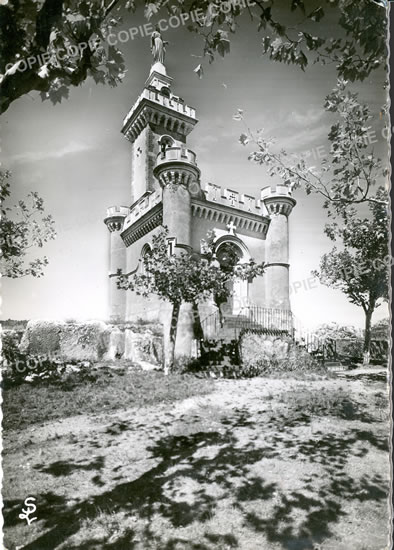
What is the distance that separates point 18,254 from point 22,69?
180cm

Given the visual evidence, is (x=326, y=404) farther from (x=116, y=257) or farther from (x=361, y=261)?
(x=116, y=257)

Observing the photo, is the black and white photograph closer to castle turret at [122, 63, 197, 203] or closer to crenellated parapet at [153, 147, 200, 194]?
castle turret at [122, 63, 197, 203]

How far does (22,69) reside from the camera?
8.86ft

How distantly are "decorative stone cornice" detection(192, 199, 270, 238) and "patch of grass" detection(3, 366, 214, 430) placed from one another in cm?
373

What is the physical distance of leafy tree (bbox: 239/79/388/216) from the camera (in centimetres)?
439

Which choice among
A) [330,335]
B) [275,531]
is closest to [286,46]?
[330,335]

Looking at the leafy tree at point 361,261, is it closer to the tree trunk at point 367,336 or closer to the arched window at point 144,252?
the tree trunk at point 367,336

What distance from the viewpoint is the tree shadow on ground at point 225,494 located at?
3170 mm

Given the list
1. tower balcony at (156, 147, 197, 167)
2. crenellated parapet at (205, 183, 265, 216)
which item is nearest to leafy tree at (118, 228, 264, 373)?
crenellated parapet at (205, 183, 265, 216)

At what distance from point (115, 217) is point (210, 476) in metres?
3.64

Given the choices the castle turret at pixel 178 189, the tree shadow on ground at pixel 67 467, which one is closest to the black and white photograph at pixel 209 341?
the tree shadow on ground at pixel 67 467

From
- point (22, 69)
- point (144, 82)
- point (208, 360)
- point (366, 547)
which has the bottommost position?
point (366, 547)

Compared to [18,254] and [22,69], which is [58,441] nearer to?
[18,254]

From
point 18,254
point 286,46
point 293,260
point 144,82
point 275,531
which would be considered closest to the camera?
point 275,531
